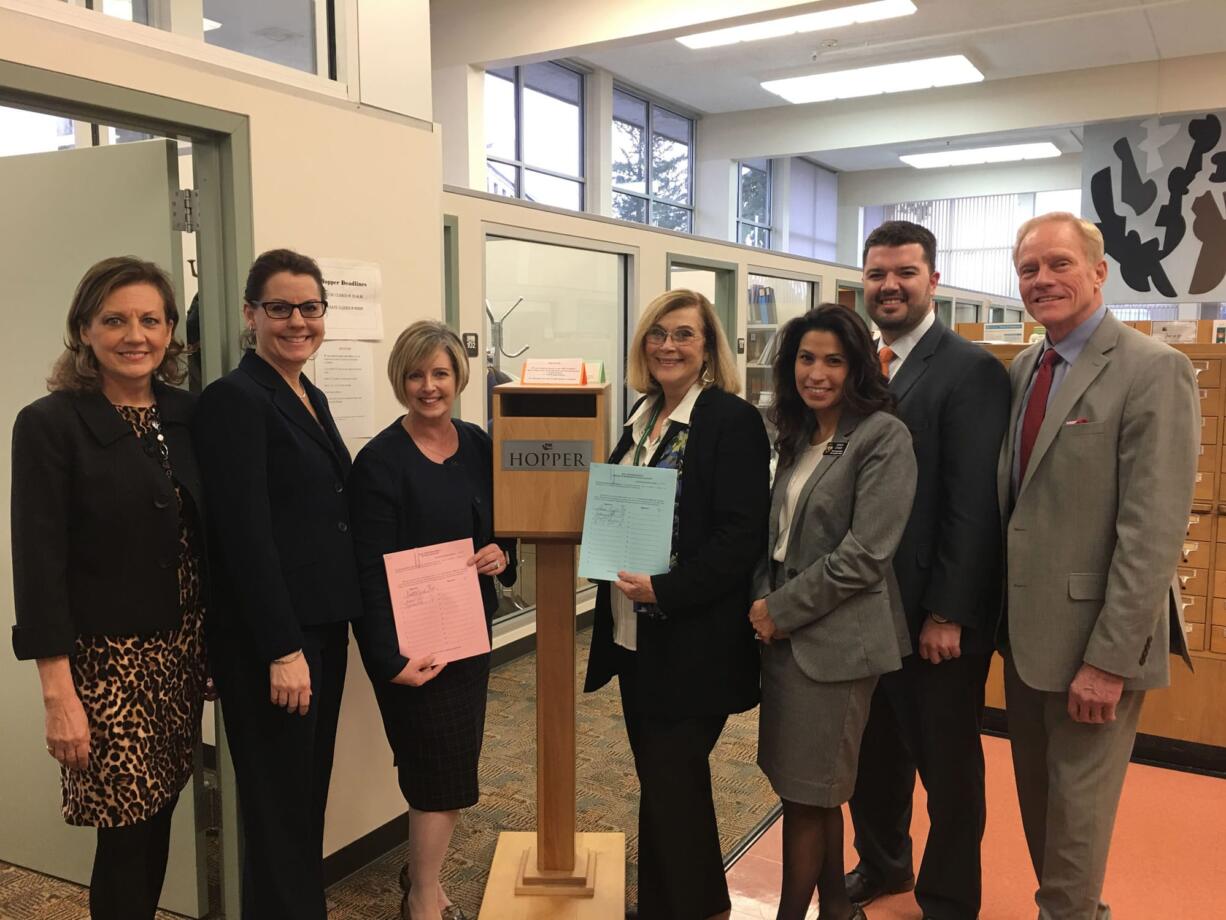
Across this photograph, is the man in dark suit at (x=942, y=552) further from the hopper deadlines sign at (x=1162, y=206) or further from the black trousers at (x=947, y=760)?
the hopper deadlines sign at (x=1162, y=206)

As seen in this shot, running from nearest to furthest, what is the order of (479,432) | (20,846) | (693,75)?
(479,432), (20,846), (693,75)

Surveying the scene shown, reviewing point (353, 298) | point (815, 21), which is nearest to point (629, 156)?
point (815, 21)

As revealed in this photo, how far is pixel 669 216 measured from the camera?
1071 cm

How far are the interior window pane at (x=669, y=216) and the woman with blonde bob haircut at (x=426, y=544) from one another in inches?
339

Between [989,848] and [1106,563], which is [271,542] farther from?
[989,848]

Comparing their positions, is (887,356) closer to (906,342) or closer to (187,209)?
(906,342)

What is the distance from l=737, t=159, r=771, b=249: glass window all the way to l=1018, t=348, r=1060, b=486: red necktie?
1001cm

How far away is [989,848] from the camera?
278 cm

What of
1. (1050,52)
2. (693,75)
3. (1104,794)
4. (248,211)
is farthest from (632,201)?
(1104,794)

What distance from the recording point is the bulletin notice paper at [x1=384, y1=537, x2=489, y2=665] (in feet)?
6.70

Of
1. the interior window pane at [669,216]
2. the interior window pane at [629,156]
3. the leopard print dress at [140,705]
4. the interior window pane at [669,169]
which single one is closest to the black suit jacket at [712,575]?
the leopard print dress at [140,705]

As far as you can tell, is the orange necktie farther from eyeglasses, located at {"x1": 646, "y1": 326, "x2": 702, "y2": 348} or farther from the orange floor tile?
the orange floor tile

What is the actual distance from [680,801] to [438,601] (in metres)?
0.70

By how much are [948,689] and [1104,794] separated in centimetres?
38
